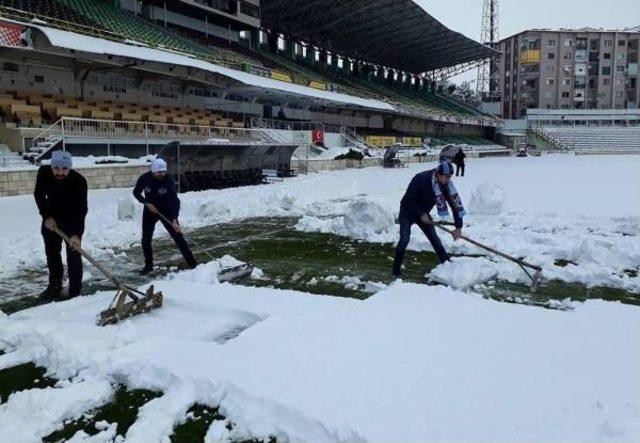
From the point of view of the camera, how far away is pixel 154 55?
23938mm

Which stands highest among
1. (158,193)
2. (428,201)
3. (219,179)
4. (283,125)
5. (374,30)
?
(374,30)

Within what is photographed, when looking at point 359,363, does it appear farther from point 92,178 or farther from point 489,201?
point 92,178

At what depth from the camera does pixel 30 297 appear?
548cm

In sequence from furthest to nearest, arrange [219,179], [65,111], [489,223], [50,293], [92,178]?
[65,111], [219,179], [92,178], [489,223], [50,293]

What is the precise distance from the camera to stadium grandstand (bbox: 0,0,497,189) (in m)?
19.1

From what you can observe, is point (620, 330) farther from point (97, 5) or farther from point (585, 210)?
point (97, 5)

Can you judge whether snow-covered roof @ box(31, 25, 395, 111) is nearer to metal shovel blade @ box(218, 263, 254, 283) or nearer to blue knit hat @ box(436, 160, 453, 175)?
metal shovel blade @ box(218, 263, 254, 283)

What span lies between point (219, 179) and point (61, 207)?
38.0ft

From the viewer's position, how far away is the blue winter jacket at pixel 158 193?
6383 mm

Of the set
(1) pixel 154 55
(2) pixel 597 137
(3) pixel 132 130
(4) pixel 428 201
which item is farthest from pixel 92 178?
(2) pixel 597 137

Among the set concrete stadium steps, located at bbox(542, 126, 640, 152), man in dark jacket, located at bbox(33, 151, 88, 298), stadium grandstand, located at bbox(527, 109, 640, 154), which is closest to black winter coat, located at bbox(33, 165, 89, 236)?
man in dark jacket, located at bbox(33, 151, 88, 298)

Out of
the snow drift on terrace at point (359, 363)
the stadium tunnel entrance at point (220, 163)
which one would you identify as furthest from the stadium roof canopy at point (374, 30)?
the snow drift on terrace at point (359, 363)

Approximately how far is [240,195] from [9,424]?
38.6 feet

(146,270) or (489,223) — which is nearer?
(146,270)
